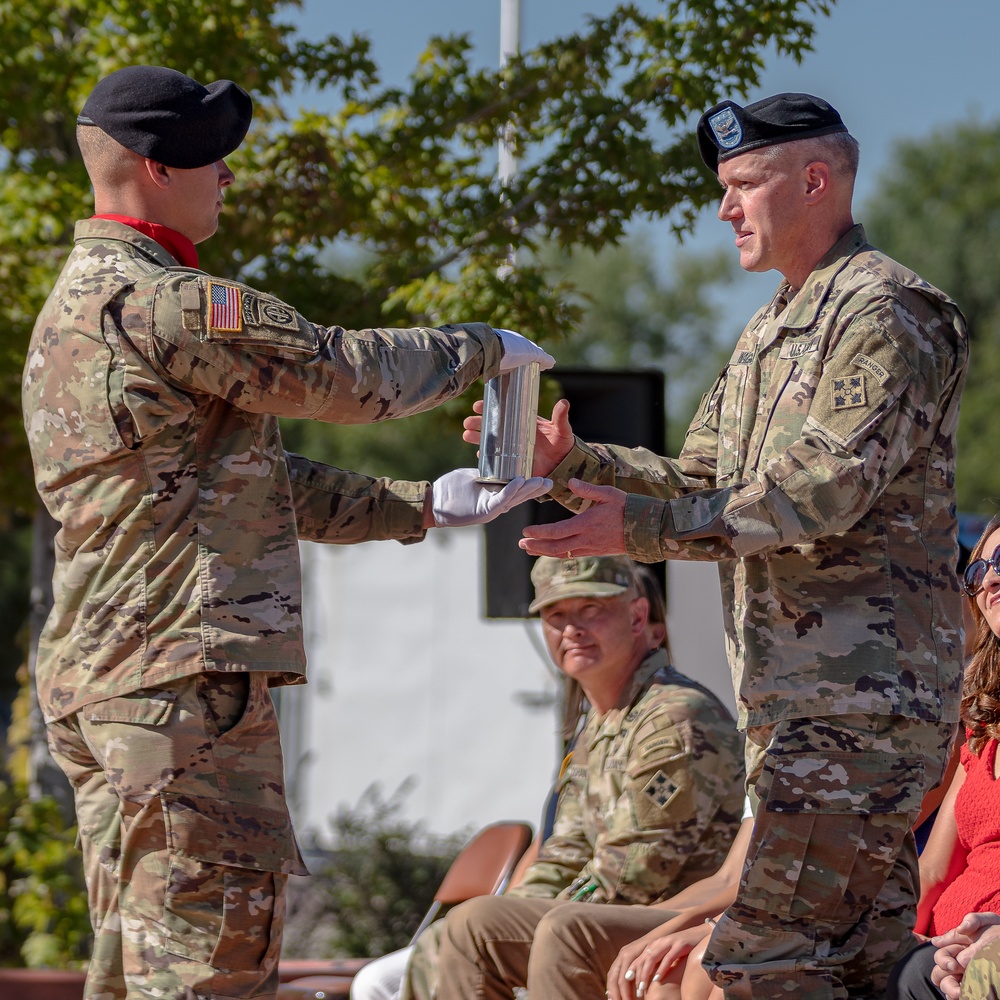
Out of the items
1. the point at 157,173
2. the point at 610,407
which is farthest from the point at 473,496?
the point at 610,407

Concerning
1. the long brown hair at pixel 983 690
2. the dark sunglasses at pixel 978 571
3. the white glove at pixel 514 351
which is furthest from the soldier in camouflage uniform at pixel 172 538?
the long brown hair at pixel 983 690

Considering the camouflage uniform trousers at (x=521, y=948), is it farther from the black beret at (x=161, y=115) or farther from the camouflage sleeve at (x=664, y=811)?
the black beret at (x=161, y=115)

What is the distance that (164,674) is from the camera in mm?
2547

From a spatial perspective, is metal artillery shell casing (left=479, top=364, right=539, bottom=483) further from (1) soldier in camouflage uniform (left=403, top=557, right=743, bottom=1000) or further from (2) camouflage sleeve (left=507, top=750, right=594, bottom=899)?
(2) camouflage sleeve (left=507, top=750, right=594, bottom=899)

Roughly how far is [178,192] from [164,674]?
3.22ft

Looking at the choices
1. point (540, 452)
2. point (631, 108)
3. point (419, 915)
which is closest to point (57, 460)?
point (540, 452)

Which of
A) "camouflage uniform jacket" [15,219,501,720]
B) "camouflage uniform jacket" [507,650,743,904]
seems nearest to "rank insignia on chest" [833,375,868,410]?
"camouflage uniform jacket" [15,219,501,720]

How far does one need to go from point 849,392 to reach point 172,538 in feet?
4.29

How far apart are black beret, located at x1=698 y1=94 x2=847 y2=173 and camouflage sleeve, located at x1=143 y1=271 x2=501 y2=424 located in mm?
765

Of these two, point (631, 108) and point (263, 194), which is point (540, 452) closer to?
point (631, 108)

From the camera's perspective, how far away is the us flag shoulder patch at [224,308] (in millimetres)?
2566

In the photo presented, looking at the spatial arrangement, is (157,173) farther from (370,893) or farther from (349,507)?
(370,893)

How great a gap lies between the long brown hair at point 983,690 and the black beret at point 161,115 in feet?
6.81

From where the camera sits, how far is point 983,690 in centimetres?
344
